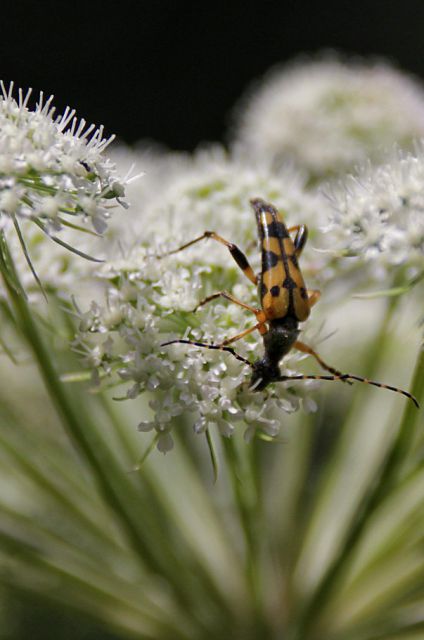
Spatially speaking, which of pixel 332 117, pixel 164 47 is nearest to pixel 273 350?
pixel 332 117

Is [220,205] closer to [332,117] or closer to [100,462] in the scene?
[100,462]

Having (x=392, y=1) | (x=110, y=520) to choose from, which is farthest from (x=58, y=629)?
(x=392, y=1)

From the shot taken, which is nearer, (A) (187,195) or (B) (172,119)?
(A) (187,195)

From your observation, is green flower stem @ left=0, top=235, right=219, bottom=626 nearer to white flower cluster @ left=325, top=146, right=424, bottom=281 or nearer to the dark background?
white flower cluster @ left=325, top=146, right=424, bottom=281

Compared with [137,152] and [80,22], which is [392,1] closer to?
[80,22]

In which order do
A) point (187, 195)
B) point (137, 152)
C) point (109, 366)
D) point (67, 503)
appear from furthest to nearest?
point (137, 152) < point (187, 195) < point (67, 503) < point (109, 366)

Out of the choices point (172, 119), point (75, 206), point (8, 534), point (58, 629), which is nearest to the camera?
point (75, 206)
